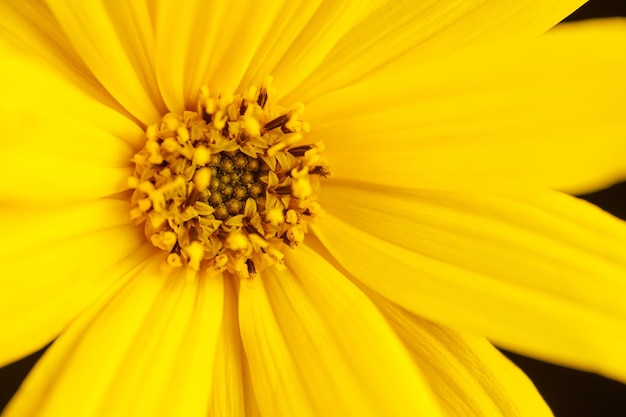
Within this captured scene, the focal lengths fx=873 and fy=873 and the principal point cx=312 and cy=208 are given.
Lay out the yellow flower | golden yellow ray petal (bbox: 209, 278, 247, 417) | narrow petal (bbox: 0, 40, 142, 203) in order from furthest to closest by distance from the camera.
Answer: golden yellow ray petal (bbox: 209, 278, 247, 417) < the yellow flower < narrow petal (bbox: 0, 40, 142, 203)

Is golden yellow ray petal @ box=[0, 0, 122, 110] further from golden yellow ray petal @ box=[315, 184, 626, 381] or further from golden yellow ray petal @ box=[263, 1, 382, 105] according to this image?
golden yellow ray petal @ box=[315, 184, 626, 381]

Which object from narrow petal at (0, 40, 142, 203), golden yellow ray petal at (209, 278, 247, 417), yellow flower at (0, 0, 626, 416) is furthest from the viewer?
golden yellow ray petal at (209, 278, 247, 417)

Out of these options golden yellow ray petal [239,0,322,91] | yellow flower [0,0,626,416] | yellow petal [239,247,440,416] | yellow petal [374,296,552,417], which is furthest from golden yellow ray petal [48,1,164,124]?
yellow petal [374,296,552,417]

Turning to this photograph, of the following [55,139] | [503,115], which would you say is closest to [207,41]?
[55,139]

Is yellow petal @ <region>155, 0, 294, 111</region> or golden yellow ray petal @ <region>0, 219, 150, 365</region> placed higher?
yellow petal @ <region>155, 0, 294, 111</region>

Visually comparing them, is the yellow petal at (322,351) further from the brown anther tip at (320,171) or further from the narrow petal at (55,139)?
the narrow petal at (55,139)

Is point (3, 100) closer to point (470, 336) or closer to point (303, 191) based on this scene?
point (303, 191)

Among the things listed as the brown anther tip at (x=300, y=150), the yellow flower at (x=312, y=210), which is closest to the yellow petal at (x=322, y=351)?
the yellow flower at (x=312, y=210)
